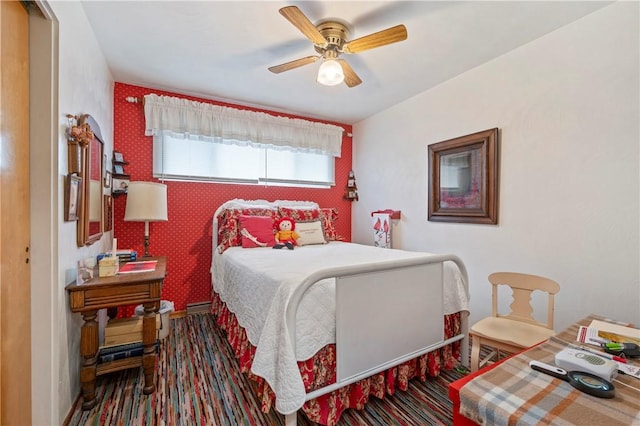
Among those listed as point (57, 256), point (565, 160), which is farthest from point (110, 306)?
point (565, 160)

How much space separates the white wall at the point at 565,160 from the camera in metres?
1.79

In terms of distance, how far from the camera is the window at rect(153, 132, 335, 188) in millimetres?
3127

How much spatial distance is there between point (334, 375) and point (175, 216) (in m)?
2.49

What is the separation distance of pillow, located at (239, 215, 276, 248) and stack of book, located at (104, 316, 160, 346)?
1.09 metres

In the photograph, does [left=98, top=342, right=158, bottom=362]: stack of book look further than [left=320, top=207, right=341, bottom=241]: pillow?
No

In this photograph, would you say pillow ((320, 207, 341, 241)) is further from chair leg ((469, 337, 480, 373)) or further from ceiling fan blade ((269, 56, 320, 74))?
chair leg ((469, 337, 480, 373))

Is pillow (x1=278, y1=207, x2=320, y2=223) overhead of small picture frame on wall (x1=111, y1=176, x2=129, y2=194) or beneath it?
beneath

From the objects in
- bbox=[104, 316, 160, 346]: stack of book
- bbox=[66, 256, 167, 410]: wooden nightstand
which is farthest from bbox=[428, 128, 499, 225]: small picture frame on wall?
bbox=[104, 316, 160, 346]: stack of book

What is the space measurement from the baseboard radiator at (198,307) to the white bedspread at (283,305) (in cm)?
91

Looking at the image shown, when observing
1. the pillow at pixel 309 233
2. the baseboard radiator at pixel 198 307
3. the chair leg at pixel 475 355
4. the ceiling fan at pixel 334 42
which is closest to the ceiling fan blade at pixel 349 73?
the ceiling fan at pixel 334 42

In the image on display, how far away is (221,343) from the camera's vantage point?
8.23 ft

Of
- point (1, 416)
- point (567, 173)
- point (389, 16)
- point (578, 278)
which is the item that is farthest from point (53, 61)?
point (578, 278)

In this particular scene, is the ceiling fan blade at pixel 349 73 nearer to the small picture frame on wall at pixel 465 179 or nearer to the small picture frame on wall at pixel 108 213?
the small picture frame on wall at pixel 465 179

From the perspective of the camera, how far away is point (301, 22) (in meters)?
1.64
